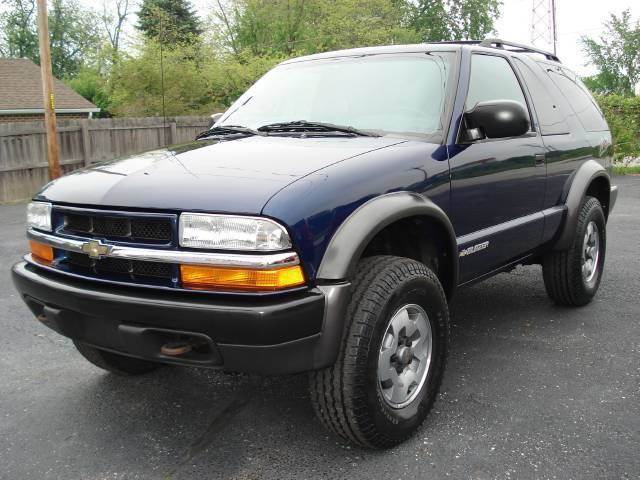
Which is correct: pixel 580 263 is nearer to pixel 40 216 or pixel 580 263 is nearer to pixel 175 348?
pixel 175 348

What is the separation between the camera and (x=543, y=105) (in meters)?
4.32

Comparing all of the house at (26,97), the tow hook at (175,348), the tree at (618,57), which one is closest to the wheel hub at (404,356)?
the tow hook at (175,348)

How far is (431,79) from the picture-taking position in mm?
3535

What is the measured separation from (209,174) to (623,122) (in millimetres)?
15619

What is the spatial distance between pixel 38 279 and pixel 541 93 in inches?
134

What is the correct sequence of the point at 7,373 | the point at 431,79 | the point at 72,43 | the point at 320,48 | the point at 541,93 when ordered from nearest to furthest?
the point at 431,79 < the point at 7,373 < the point at 541,93 < the point at 320,48 < the point at 72,43

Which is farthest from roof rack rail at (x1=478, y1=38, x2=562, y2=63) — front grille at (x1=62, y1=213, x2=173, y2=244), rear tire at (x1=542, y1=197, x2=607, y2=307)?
front grille at (x1=62, y1=213, x2=173, y2=244)

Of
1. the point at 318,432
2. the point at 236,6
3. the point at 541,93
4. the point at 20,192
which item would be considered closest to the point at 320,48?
the point at 236,6

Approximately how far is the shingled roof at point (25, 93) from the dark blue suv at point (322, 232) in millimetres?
25920

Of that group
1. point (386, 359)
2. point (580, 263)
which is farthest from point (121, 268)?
point (580, 263)

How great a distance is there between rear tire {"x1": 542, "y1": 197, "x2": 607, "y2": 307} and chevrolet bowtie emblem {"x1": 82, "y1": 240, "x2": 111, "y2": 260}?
3.24 meters

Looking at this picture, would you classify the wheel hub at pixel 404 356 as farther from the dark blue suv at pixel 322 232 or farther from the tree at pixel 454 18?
the tree at pixel 454 18

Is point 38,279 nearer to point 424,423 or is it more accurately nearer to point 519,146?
point 424,423

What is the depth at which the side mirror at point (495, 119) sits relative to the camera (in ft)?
10.6
